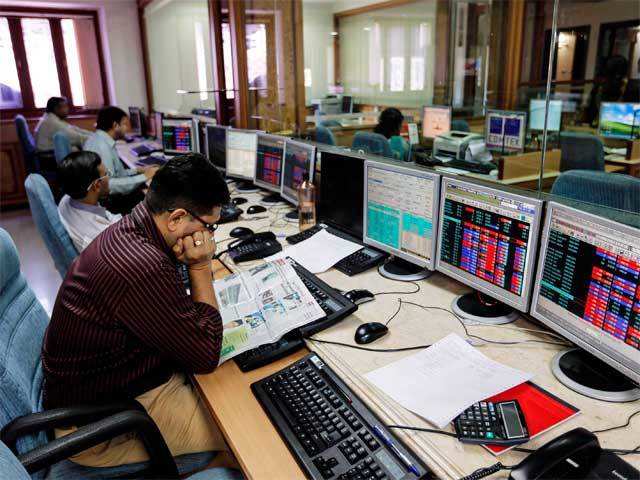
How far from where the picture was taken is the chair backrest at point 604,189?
2.42 m

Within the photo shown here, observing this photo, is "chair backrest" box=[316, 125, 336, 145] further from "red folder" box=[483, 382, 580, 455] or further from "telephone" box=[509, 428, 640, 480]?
"telephone" box=[509, 428, 640, 480]

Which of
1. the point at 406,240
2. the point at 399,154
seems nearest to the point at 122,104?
the point at 399,154

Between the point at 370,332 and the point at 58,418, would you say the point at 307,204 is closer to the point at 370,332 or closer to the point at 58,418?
the point at 370,332

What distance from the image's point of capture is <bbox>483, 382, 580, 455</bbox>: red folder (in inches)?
40.2

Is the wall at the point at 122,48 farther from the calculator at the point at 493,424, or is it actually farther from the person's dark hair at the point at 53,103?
the calculator at the point at 493,424

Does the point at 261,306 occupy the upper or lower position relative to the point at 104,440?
upper

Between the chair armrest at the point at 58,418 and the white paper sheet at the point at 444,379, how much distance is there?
0.68 meters

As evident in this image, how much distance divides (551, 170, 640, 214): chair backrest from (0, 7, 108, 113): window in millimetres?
6414

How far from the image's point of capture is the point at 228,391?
128 cm

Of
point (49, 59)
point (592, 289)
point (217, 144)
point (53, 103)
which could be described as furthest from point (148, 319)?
point (49, 59)

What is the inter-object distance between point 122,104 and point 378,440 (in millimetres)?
6845

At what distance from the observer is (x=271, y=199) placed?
3072 millimetres

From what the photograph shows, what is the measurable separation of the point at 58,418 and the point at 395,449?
0.84 m

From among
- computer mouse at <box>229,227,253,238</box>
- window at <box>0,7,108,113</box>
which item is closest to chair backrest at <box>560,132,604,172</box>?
computer mouse at <box>229,227,253,238</box>
